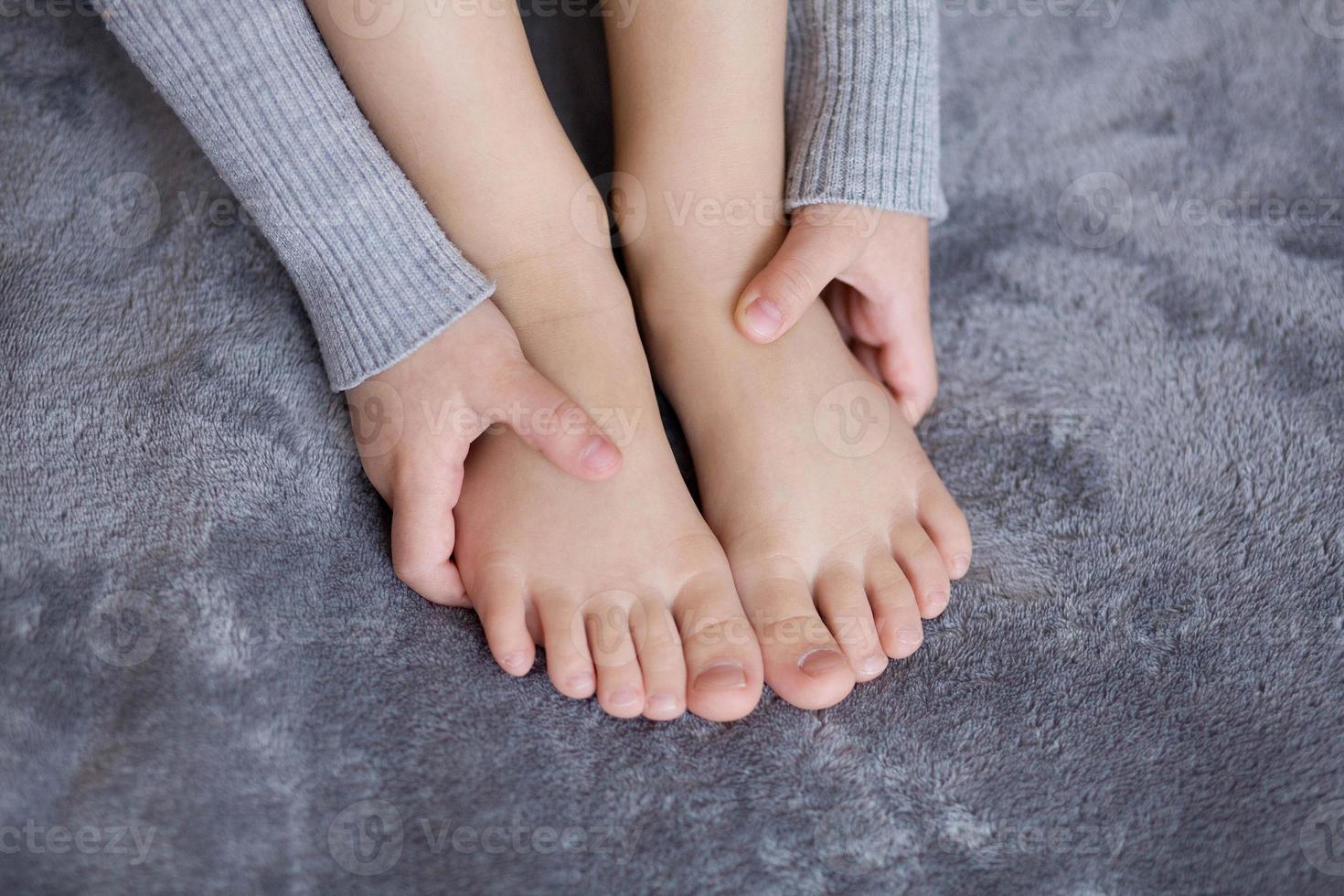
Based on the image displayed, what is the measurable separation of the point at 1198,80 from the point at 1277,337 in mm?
329

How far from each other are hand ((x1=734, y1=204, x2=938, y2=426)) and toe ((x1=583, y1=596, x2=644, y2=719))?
0.21 m

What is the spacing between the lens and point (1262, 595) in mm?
644

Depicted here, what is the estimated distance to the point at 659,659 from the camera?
0.62 metres

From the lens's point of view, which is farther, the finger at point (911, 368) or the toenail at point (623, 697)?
the finger at point (911, 368)

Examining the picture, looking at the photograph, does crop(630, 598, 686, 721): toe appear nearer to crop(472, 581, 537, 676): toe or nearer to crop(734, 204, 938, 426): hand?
crop(472, 581, 537, 676): toe

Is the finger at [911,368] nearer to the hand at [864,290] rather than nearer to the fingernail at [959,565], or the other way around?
the hand at [864,290]

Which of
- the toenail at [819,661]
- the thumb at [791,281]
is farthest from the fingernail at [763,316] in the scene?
the toenail at [819,661]

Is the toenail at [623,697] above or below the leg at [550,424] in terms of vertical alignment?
below

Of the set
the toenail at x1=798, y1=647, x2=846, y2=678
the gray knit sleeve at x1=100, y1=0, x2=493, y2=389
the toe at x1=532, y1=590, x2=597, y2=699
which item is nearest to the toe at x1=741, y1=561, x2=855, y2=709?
the toenail at x1=798, y1=647, x2=846, y2=678

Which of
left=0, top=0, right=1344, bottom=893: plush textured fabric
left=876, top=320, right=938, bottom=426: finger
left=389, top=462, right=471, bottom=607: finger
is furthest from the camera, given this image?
left=876, top=320, right=938, bottom=426: finger

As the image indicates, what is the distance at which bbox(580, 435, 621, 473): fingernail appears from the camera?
637mm

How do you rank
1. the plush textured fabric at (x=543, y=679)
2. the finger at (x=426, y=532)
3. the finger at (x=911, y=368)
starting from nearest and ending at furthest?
the plush textured fabric at (x=543, y=679) → the finger at (x=426, y=532) → the finger at (x=911, y=368)

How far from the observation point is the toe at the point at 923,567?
26.0 inches

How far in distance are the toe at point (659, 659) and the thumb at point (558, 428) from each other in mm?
92
